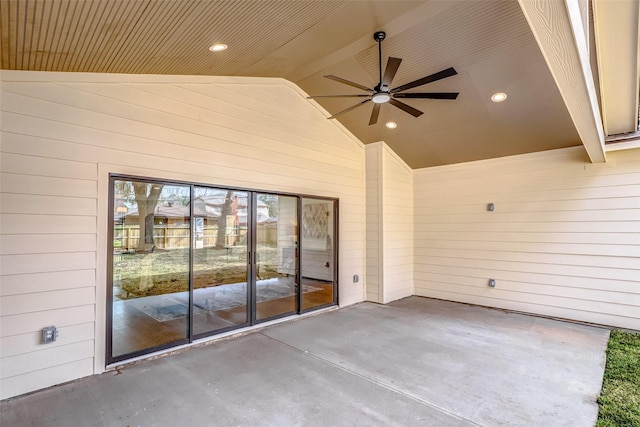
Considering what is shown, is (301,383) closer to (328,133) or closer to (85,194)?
(85,194)

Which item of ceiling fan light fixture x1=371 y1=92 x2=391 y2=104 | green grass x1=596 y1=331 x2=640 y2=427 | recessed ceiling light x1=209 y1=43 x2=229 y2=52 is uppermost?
recessed ceiling light x1=209 y1=43 x2=229 y2=52

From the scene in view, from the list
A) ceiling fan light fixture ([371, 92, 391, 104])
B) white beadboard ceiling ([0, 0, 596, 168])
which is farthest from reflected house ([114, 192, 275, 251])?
ceiling fan light fixture ([371, 92, 391, 104])

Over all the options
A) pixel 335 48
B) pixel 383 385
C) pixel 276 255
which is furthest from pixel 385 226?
pixel 383 385

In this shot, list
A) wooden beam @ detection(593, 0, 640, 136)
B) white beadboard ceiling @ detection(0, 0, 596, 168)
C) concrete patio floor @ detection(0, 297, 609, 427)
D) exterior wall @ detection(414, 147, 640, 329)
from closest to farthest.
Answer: white beadboard ceiling @ detection(0, 0, 596, 168), concrete patio floor @ detection(0, 297, 609, 427), wooden beam @ detection(593, 0, 640, 136), exterior wall @ detection(414, 147, 640, 329)

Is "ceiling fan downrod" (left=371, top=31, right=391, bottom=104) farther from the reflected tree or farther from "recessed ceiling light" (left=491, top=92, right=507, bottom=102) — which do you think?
the reflected tree

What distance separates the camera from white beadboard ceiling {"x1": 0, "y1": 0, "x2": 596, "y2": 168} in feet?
8.09

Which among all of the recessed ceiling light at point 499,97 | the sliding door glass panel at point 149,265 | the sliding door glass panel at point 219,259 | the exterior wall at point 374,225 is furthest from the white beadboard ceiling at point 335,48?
the sliding door glass panel at point 219,259

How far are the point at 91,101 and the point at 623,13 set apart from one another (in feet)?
16.9

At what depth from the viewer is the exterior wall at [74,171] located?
9.45ft

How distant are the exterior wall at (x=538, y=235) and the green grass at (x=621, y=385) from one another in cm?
98

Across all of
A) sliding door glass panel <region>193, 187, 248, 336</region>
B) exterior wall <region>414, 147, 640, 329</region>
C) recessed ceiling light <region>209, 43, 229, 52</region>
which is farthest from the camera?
exterior wall <region>414, 147, 640, 329</region>

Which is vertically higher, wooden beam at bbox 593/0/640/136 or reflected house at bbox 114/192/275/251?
wooden beam at bbox 593/0/640/136

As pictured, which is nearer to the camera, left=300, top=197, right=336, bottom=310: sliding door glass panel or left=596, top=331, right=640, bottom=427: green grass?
A: left=596, top=331, right=640, bottom=427: green grass

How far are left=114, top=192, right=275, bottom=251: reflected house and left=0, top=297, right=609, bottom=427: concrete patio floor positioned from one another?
4.48 ft
